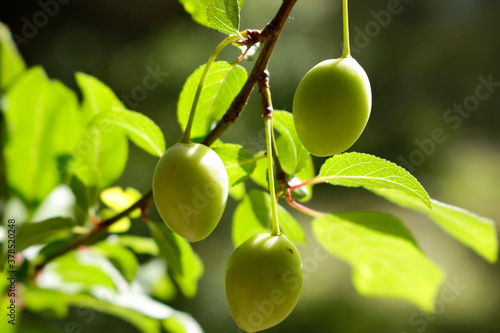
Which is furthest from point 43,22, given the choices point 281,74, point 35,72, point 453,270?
point 453,270

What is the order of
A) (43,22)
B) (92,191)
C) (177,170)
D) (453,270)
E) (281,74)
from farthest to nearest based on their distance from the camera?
(453,270), (43,22), (281,74), (92,191), (177,170)

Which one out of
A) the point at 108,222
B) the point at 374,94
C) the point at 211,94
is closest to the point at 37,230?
the point at 108,222

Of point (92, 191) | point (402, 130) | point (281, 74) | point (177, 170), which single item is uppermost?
point (177, 170)

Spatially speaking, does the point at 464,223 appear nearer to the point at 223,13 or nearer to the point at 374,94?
the point at 223,13

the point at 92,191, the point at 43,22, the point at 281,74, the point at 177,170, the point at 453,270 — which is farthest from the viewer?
the point at 453,270

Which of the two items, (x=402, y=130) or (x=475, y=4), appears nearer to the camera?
(x=402, y=130)

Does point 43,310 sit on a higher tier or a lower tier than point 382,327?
higher

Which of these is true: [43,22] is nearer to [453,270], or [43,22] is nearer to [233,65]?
[233,65]
